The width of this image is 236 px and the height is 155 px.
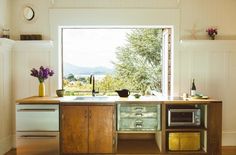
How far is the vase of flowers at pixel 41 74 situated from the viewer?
418 cm

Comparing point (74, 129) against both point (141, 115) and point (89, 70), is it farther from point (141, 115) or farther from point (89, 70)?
point (89, 70)

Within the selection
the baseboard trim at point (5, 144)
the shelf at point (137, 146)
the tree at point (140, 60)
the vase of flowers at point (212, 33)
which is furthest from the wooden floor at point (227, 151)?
the vase of flowers at point (212, 33)

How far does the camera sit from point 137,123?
3967mm

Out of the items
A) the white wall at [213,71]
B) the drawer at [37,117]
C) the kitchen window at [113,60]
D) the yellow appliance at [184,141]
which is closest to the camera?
the drawer at [37,117]

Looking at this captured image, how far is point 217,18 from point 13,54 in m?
3.52

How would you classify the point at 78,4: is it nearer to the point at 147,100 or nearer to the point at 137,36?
the point at 137,36

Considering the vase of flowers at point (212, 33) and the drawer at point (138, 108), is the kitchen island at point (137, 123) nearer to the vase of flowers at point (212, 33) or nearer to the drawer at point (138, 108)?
the drawer at point (138, 108)

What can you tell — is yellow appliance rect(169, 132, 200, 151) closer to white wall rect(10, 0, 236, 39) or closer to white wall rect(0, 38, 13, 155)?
white wall rect(10, 0, 236, 39)

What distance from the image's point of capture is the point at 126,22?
4.39m

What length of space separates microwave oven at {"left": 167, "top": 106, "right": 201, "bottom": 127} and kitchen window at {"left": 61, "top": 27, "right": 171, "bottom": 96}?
91 cm

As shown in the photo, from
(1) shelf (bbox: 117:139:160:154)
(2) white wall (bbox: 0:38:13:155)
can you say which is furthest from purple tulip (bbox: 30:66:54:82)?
(1) shelf (bbox: 117:139:160:154)

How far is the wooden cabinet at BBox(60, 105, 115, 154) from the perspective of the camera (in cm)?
384

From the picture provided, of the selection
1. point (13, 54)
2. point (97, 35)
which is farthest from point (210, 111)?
point (13, 54)

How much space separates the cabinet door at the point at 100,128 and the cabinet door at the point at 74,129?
88 millimetres
